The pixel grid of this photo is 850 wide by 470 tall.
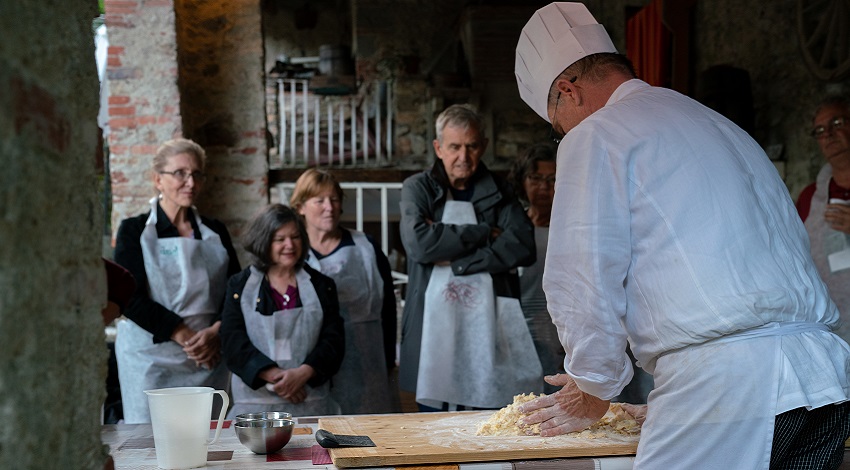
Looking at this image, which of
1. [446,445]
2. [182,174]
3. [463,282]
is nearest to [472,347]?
[463,282]

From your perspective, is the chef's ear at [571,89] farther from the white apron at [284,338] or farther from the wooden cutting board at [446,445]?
the white apron at [284,338]

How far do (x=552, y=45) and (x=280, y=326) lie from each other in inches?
66.2

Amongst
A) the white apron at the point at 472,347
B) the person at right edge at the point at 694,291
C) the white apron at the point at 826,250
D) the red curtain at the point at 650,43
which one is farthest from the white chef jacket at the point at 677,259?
the red curtain at the point at 650,43

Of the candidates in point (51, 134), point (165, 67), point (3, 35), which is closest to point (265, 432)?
point (51, 134)

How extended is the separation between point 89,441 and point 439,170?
9.15 feet

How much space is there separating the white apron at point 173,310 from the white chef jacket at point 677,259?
224 cm

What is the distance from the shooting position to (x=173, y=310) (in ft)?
12.3

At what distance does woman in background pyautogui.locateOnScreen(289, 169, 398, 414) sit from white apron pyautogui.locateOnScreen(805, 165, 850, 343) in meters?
1.92

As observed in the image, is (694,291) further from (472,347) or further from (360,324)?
(360,324)

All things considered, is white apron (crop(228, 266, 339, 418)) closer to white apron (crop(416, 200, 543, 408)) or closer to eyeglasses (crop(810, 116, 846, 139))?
white apron (crop(416, 200, 543, 408))

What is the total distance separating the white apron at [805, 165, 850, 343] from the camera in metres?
3.66

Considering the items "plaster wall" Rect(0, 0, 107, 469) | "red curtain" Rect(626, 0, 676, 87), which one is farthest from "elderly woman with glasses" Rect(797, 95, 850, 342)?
"red curtain" Rect(626, 0, 676, 87)

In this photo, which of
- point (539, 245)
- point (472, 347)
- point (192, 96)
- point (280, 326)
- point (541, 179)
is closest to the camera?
point (280, 326)

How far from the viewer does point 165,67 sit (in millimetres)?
5172
